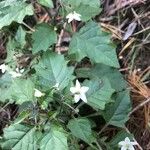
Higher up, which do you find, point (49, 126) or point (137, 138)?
point (49, 126)

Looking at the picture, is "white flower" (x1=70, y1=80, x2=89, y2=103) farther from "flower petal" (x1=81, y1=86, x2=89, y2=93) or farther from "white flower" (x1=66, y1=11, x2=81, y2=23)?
"white flower" (x1=66, y1=11, x2=81, y2=23)

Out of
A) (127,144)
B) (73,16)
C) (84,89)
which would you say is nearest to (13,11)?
(73,16)

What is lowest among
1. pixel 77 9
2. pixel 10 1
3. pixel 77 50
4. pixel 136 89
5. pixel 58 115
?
pixel 136 89

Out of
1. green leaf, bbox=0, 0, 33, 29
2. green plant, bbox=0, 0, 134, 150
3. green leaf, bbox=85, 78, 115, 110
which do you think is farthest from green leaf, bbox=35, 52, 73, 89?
green leaf, bbox=0, 0, 33, 29

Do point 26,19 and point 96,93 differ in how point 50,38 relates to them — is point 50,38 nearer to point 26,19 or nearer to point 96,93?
point 96,93

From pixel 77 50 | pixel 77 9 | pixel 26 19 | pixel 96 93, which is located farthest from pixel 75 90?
pixel 26 19

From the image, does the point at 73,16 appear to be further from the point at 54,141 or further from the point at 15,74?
the point at 54,141

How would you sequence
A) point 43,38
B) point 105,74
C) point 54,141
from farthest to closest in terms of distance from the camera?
point 105,74 < point 43,38 < point 54,141

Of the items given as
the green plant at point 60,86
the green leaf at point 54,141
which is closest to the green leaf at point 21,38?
the green plant at point 60,86
